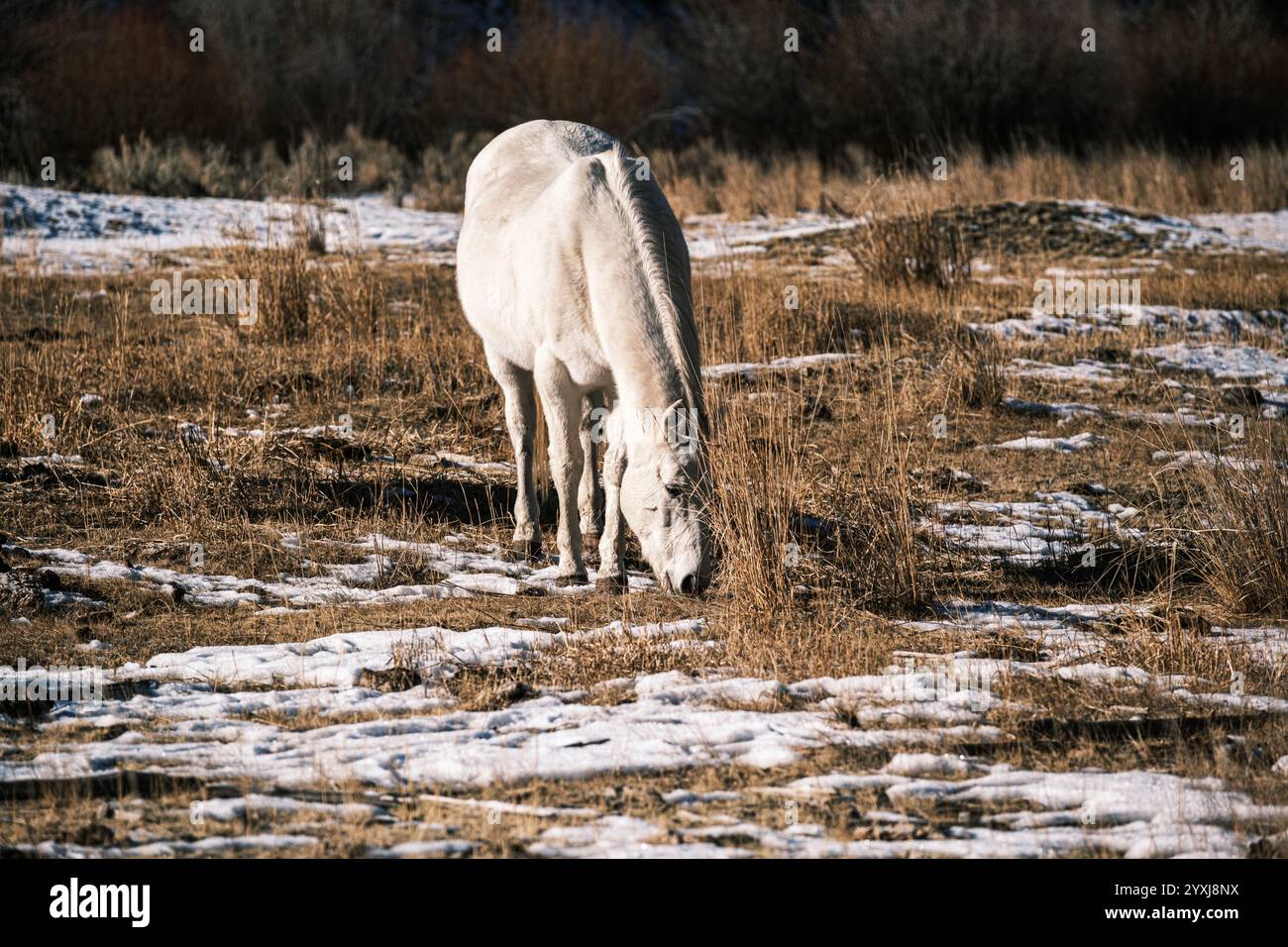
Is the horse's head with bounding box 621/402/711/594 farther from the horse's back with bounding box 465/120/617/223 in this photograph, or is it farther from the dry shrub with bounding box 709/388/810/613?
the horse's back with bounding box 465/120/617/223

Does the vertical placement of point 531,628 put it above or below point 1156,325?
below

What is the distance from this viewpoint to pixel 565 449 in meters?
6.24

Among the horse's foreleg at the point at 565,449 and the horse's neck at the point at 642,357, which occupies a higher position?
the horse's neck at the point at 642,357

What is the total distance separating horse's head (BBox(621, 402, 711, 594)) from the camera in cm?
541

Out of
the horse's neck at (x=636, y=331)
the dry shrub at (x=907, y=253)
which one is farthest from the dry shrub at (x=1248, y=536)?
the dry shrub at (x=907, y=253)

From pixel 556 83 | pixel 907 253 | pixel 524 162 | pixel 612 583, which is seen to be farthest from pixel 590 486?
pixel 556 83

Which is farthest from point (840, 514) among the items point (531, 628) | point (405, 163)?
point (405, 163)

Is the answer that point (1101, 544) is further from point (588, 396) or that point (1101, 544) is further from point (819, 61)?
point (819, 61)

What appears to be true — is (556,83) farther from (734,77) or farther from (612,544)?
(612,544)


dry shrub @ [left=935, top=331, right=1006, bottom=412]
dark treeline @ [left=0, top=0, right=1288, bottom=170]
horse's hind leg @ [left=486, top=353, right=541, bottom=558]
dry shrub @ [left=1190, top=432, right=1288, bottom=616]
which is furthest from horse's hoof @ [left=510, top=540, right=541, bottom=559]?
dark treeline @ [left=0, top=0, right=1288, bottom=170]

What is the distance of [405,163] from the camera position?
72.6ft

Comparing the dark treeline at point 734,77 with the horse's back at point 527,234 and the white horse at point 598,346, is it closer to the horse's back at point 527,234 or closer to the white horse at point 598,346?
the horse's back at point 527,234

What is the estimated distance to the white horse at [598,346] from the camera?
5.45 metres

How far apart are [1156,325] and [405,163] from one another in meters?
13.9
